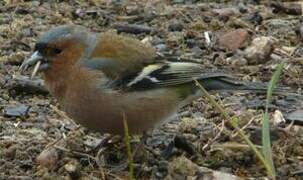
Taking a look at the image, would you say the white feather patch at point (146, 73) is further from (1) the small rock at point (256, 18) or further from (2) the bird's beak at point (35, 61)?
(1) the small rock at point (256, 18)

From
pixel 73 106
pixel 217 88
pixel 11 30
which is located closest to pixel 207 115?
pixel 217 88

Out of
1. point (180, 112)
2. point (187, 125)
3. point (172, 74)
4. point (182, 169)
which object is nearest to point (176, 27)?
point (180, 112)

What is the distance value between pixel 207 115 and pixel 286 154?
2.66ft

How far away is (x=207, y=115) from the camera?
5922 mm

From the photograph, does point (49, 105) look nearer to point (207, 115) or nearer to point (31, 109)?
point (31, 109)

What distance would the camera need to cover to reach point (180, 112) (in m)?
6.02

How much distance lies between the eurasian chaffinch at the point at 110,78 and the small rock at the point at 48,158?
10.0 inches

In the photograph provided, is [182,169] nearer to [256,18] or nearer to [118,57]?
[118,57]

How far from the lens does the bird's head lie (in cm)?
516

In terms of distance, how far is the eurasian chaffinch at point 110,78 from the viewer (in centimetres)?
507

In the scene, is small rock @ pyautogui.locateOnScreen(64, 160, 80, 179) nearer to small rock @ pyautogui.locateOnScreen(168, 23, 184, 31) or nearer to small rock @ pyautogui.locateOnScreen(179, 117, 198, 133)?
small rock @ pyautogui.locateOnScreen(179, 117, 198, 133)

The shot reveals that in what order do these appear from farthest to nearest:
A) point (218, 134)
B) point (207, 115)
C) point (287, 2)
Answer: point (287, 2) < point (207, 115) < point (218, 134)

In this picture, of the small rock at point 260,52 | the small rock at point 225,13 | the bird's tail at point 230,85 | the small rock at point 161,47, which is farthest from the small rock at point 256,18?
the bird's tail at point 230,85

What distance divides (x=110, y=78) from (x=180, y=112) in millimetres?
952
